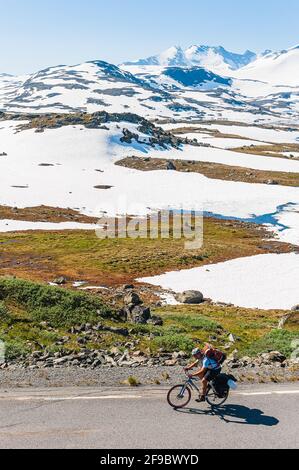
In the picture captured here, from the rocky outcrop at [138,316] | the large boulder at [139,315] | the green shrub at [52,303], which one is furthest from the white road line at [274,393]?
the large boulder at [139,315]

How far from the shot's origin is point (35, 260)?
221 ft

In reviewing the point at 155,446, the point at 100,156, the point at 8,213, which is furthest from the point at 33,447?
the point at 100,156

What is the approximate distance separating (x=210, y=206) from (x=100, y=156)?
60219 millimetres

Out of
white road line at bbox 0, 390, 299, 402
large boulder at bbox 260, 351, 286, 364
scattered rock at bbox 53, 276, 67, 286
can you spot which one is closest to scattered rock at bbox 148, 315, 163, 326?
large boulder at bbox 260, 351, 286, 364

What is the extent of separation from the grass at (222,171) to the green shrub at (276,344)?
401 ft

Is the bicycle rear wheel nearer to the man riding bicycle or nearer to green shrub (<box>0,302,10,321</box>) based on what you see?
the man riding bicycle

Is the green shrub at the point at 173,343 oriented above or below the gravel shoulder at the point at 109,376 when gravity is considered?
below

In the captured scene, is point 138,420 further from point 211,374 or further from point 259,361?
point 259,361

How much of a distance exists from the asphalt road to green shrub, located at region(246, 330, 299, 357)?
19.3 feet

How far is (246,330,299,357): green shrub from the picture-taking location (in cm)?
2201

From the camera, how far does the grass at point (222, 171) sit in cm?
14812

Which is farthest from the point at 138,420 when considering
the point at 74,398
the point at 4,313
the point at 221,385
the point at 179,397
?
Answer: the point at 4,313

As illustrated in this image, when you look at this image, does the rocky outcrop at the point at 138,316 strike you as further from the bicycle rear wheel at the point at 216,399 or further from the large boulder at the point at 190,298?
the large boulder at the point at 190,298
